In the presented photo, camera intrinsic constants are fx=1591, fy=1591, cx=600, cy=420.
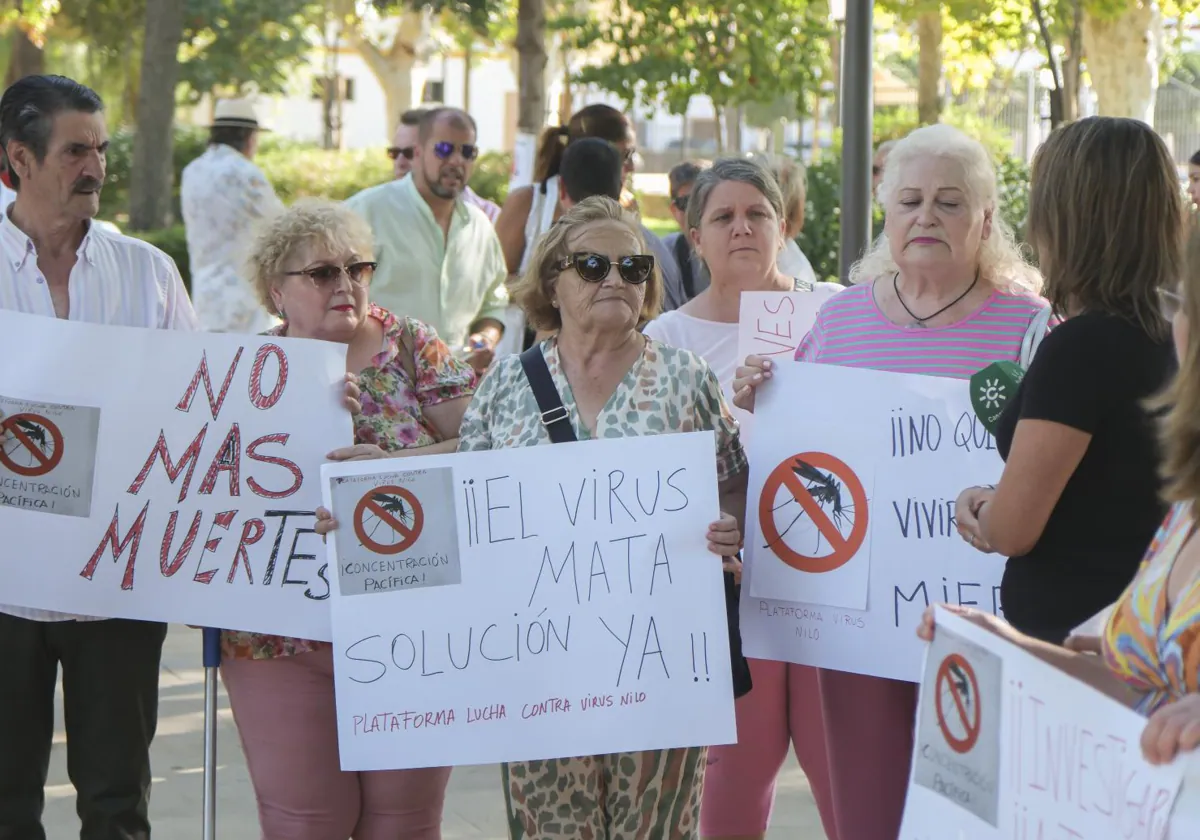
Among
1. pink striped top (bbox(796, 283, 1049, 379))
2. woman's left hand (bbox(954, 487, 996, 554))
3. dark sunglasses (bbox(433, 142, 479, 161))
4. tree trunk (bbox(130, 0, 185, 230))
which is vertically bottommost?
woman's left hand (bbox(954, 487, 996, 554))

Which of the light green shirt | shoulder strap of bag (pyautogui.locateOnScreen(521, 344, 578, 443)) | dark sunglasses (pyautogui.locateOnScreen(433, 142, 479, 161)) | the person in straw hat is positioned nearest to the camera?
shoulder strap of bag (pyautogui.locateOnScreen(521, 344, 578, 443))

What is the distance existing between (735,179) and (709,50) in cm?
1128

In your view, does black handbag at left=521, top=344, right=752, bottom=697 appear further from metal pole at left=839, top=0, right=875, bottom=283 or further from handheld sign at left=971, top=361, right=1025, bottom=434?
metal pole at left=839, top=0, right=875, bottom=283

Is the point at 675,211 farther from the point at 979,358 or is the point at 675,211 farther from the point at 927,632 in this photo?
the point at 927,632

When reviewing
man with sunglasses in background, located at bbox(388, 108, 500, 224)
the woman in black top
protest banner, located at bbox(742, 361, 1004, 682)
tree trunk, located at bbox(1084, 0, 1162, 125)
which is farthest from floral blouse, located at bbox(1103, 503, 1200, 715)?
tree trunk, located at bbox(1084, 0, 1162, 125)

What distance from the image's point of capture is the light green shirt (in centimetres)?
630

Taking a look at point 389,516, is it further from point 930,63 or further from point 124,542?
point 930,63

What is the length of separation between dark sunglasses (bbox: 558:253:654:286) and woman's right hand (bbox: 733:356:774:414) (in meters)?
0.36

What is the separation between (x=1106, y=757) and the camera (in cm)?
216

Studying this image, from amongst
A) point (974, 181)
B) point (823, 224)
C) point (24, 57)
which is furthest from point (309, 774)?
point (24, 57)

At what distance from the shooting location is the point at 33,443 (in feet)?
11.8

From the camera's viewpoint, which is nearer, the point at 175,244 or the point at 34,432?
the point at 34,432

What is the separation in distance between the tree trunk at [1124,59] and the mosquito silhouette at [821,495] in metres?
18.2

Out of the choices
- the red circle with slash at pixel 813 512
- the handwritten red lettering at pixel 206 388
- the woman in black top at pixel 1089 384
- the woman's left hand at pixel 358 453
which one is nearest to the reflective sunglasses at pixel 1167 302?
the woman in black top at pixel 1089 384
